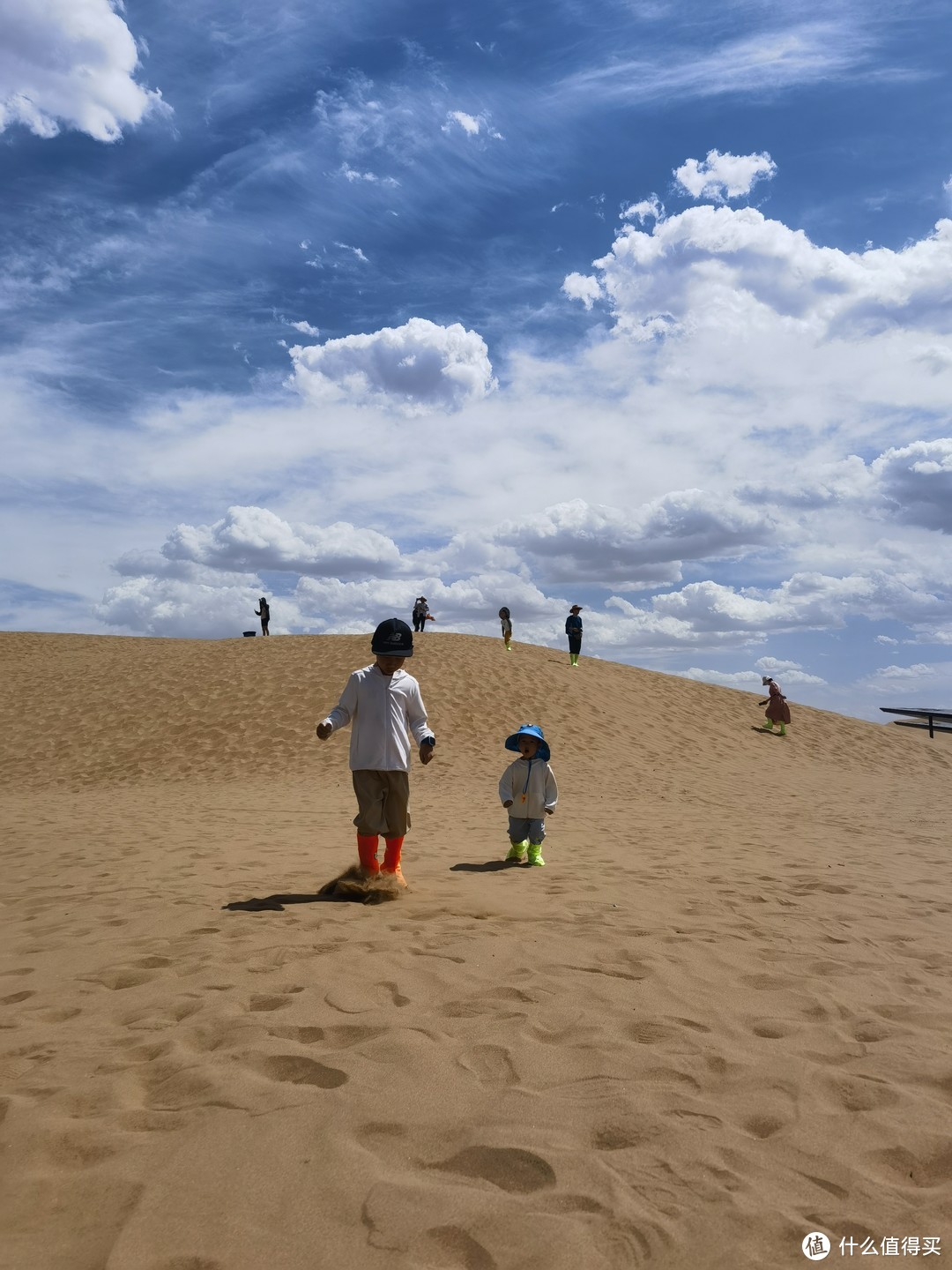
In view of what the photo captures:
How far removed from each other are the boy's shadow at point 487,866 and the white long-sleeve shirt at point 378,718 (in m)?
1.72

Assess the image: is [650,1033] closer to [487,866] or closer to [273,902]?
[273,902]

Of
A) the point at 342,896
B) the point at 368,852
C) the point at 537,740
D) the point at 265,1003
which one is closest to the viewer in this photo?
the point at 265,1003

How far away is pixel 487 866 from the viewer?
7996 millimetres

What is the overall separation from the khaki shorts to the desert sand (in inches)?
24.2

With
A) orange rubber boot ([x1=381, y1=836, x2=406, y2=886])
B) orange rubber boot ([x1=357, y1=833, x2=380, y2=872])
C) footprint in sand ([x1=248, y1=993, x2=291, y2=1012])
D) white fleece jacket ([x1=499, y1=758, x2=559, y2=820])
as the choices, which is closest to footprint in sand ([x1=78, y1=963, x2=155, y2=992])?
footprint in sand ([x1=248, y1=993, x2=291, y2=1012])

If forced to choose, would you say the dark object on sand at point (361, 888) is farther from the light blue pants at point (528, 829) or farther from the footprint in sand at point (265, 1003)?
the footprint in sand at point (265, 1003)

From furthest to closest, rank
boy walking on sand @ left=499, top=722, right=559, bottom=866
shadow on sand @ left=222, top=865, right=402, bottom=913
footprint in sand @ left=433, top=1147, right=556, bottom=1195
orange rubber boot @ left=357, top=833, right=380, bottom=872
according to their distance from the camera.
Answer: boy walking on sand @ left=499, top=722, right=559, bottom=866, orange rubber boot @ left=357, top=833, right=380, bottom=872, shadow on sand @ left=222, top=865, right=402, bottom=913, footprint in sand @ left=433, top=1147, right=556, bottom=1195

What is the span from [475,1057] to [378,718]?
10.8 feet

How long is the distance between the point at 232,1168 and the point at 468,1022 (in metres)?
→ 1.30

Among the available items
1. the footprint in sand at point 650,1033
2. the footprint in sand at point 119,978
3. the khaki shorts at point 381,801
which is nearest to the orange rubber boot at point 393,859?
the khaki shorts at point 381,801

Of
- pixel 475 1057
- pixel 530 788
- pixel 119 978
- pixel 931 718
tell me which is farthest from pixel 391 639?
pixel 931 718

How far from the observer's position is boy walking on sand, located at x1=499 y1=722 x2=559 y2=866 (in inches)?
309

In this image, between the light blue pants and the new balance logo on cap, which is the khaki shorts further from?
the light blue pants

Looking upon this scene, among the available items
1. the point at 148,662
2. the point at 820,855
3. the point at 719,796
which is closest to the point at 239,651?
the point at 148,662
